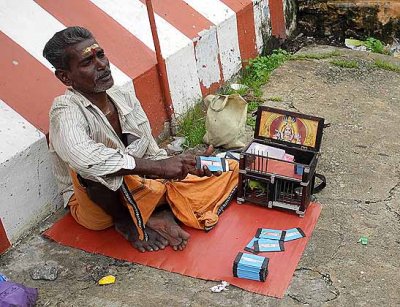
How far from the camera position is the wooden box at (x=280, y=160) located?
373cm

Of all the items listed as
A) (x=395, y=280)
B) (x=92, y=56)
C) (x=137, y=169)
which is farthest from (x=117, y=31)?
(x=395, y=280)

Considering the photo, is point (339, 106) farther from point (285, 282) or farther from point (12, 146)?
point (12, 146)

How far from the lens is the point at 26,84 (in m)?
3.89

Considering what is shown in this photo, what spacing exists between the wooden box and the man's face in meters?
0.99

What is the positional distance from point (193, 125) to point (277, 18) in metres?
2.19

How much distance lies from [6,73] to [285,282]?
2.14 meters

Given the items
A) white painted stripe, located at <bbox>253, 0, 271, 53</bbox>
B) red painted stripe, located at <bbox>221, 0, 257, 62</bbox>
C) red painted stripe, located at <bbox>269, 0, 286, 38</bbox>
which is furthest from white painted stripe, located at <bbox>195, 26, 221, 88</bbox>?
red painted stripe, located at <bbox>269, 0, 286, 38</bbox>

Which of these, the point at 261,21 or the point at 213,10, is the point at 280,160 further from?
the point at 261,21

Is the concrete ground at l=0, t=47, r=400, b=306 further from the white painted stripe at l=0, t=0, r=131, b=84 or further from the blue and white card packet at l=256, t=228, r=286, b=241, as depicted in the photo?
the white painted stripe at l=0, t=0, r=131, b=84

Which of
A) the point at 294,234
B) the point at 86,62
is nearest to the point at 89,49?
the point at 86,62

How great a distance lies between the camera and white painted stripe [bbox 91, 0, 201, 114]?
4762 millimetres

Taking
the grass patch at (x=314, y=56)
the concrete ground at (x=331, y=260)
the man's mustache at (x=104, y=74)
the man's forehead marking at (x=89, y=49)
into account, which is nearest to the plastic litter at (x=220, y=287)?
the concrete ground at (x=331, y=260)

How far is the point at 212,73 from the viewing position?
530 cm

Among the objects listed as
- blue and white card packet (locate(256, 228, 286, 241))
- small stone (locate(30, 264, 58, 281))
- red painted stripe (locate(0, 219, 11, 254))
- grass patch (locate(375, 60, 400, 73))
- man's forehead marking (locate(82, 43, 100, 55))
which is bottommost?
grass patch (locate(375, 60, 400, 73))
